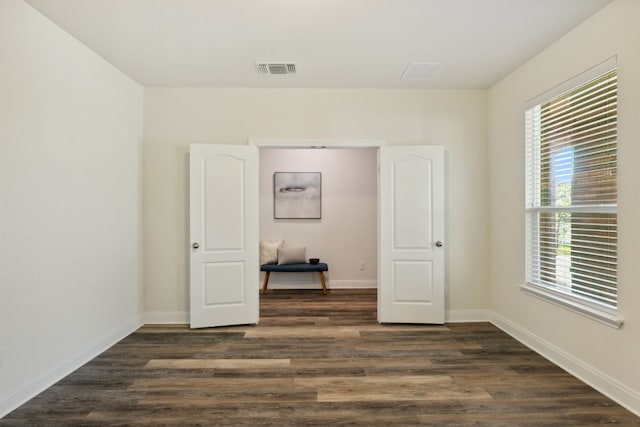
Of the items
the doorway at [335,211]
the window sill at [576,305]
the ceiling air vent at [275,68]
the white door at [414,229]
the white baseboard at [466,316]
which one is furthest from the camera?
the doorway at [335,211]

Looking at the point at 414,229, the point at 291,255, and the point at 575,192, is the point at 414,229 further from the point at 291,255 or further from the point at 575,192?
the point at 291,255

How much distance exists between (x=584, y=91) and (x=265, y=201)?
441 cm

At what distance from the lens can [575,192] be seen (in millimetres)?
2736

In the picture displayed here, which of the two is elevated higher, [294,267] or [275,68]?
[275,68]

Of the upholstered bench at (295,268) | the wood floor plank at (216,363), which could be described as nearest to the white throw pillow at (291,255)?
the upholstered bench at (295,268)

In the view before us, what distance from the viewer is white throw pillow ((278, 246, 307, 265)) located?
18.0 feet

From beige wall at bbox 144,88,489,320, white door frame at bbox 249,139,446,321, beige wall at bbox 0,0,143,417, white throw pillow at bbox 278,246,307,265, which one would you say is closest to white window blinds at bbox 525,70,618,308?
beige wall at bbox 144,88,489,320

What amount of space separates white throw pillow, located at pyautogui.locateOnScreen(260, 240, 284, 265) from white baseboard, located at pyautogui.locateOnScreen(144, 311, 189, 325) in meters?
1.87

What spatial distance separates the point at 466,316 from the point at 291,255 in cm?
270

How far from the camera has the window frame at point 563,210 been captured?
237 centimetres

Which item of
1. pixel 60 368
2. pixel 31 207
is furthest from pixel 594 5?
pixel 60 368

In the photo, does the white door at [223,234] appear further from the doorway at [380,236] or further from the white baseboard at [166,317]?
the white baseboard at [166,317]

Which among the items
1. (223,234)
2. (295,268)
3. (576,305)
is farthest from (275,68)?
(576,305)

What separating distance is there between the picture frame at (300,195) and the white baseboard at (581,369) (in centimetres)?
327
